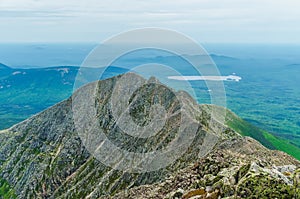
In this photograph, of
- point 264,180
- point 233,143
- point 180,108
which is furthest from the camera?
point 180,108

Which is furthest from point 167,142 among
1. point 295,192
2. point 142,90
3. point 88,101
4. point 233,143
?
point 295,192

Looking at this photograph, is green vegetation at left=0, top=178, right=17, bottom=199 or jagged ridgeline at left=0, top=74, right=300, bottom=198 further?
green vegetation at left=0, top=178, right=17, bottom=199

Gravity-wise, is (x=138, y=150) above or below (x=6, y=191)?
above

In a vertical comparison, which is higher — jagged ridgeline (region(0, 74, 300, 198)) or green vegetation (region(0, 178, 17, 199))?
jagged ridgeline (region(0, 74, 300, 198))

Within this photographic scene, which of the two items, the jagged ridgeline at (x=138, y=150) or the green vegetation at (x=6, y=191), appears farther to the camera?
the green vegetation at (x=6, y=191)

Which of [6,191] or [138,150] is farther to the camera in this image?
[6,191]

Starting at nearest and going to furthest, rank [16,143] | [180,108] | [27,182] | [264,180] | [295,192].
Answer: [295,192] → [264,180] → [180,108] → [27,182] → [16,143]

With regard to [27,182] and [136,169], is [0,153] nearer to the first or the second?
[27,182]

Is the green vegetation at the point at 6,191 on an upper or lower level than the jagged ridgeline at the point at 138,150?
lower
